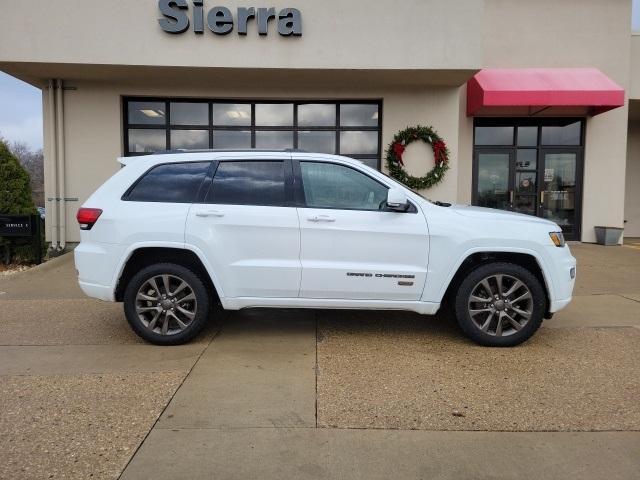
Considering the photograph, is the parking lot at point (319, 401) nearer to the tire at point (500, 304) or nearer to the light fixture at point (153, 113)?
the tire at point (500, 304)

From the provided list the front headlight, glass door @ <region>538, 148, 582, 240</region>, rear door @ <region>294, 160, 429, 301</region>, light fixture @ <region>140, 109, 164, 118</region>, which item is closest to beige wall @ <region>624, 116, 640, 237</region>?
glass door @ <region>538, 148, 582, 240</region>

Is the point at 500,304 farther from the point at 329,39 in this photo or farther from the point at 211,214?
the point at 329,39

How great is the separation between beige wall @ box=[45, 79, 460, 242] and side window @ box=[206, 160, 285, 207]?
7.01 m

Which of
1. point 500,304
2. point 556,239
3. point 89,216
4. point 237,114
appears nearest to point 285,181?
point 89,216

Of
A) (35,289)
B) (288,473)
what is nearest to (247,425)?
(288,473)

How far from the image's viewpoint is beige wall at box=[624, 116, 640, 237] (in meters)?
15.9

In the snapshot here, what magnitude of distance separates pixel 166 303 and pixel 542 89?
10.0 m

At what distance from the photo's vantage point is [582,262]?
33.0ft

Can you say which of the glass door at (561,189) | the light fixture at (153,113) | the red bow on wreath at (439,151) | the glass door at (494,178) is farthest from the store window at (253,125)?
the glass door at (561,189)

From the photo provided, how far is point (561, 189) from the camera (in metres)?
13.4

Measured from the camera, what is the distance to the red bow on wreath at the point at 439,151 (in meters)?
11.3

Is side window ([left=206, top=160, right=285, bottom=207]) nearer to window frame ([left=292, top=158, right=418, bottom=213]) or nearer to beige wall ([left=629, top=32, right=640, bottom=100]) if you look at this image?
window frame ([left=292, top=158, right=418, bottom=213])

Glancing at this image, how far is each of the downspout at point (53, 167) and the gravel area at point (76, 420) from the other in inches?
317

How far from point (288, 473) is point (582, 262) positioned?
30.1 ft
